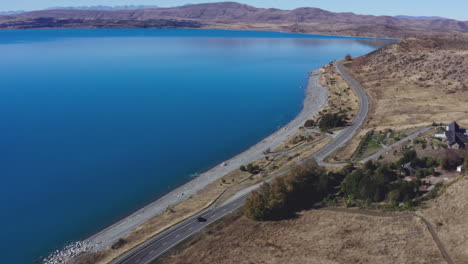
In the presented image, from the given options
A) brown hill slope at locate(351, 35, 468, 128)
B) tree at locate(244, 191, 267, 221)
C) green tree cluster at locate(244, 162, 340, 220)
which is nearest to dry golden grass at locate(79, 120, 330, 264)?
tree at locate(244, 191, 267, 221)

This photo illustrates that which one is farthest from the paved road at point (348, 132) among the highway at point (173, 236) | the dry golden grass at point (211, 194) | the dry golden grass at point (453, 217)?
the dry golden grass at point (453, 217)

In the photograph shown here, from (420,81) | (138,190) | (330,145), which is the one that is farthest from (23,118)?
(420,81)

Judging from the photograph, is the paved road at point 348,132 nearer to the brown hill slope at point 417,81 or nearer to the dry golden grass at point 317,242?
the brown hill slope at point 417,81

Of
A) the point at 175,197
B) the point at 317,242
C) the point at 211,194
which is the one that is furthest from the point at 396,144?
the point at 175,197

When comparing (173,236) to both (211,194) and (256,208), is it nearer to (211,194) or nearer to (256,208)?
(256,208)

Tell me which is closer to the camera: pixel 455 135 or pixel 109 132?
pixel 455 135

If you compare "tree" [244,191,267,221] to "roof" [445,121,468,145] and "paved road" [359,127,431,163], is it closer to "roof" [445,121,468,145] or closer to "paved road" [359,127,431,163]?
"paved road" [359,127,431,163]

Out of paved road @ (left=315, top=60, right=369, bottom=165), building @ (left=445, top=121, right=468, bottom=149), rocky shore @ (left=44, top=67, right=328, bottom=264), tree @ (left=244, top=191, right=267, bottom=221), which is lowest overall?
rocky shore @ (left=44, top=67, right=328, bottom=264)

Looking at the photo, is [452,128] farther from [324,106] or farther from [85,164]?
[85,164]
